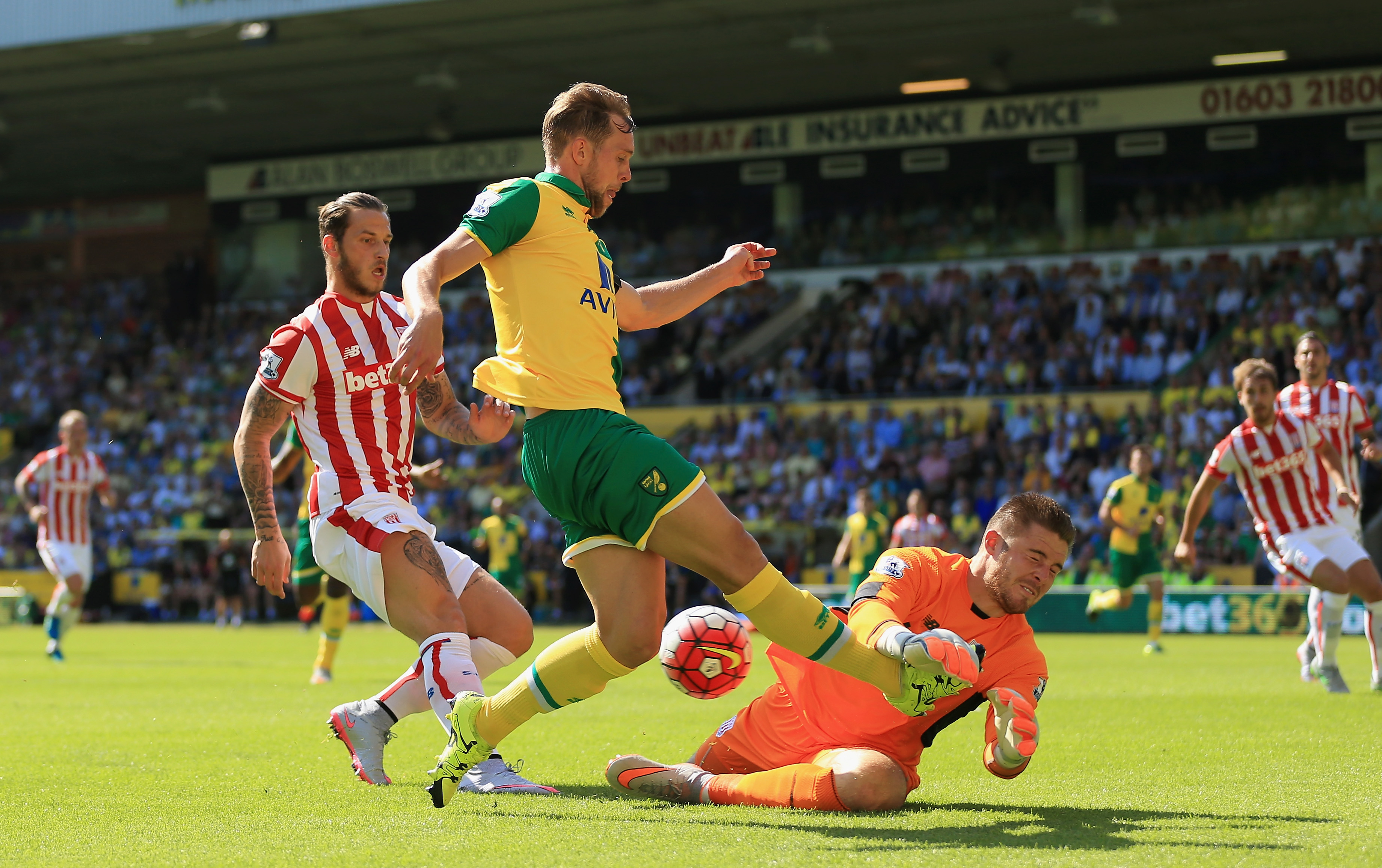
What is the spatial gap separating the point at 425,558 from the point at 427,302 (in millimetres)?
1676

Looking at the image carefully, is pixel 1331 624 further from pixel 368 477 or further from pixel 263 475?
pixel 263 475

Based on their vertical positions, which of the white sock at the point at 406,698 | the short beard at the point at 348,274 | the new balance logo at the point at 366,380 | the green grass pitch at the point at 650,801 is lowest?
the green grass pitch at the point at 650,801

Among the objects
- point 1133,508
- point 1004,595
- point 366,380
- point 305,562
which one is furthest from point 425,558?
point 1133,508

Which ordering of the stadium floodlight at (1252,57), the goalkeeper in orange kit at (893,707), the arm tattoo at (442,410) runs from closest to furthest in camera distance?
the goalkeeper in orange kit at (893,707) < the arm tattoo at (442,410) < the stadium floodlight at (1252,57)

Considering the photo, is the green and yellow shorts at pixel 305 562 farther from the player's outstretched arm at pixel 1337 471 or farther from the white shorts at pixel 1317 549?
the player's outstretched arm at pixel 1337 471

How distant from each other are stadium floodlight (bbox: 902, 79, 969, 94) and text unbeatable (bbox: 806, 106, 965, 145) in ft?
1.21

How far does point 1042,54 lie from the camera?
26953mm

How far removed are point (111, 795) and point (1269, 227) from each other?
83.2 ft

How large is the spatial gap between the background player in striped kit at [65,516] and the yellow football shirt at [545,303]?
11693mm

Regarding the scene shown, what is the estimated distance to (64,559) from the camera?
15.2m

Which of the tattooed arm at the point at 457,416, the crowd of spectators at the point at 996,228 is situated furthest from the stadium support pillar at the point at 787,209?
the tattooed arm at the point at 457,416

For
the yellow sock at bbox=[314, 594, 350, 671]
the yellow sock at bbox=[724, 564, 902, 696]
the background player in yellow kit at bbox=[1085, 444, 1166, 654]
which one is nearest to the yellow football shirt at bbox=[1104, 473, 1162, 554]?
the background player in yellow kit at bbox=[1085, 444, 1166, 654]

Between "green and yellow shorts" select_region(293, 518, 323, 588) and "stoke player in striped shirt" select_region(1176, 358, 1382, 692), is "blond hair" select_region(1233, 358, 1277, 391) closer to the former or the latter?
"stoke player in striped shirt" select_region(1176, 358, 1382, 692)

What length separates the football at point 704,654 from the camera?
15.0 feet
